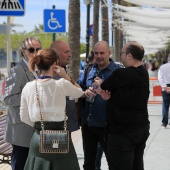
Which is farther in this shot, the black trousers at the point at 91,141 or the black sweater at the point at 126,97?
the black trousers at the point at 91,141

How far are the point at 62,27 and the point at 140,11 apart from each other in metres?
5.97

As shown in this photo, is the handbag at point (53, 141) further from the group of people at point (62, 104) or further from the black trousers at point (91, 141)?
the black trousers at point (91, 141)

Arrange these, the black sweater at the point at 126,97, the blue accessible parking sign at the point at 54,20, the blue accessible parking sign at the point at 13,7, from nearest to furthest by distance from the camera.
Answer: the black sweater at the point at 126,97, the blue accessible parking sign at the point at 13,7, the blue accessible parking sign at the point at 54,20

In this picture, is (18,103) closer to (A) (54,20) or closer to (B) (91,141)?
(B) (91,141)

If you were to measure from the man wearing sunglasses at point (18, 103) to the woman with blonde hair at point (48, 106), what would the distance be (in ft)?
1.41

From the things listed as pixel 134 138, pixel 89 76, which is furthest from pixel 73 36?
pixel 134 138

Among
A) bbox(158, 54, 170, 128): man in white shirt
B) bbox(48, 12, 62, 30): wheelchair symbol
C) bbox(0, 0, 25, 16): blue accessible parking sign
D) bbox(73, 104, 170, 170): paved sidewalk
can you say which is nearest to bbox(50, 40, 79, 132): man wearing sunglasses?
bbox(0, 0, 25, 16): blue accessible parking sign

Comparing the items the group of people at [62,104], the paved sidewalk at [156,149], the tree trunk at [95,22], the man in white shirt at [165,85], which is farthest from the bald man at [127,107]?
the tree trunk at [95,22]

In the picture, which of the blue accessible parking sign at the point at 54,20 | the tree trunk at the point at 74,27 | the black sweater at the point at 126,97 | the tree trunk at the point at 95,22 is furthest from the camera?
the tree trunk at the point at 95,22

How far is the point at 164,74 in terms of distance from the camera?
1118 centimetres

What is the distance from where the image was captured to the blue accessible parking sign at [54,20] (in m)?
11.7

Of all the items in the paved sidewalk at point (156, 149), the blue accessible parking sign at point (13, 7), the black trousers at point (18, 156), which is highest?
the blue accessible parking sign at point (13, 7)

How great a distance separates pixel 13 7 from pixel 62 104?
9.58 feet

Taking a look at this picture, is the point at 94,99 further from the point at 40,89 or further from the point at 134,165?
the point at 40,89
